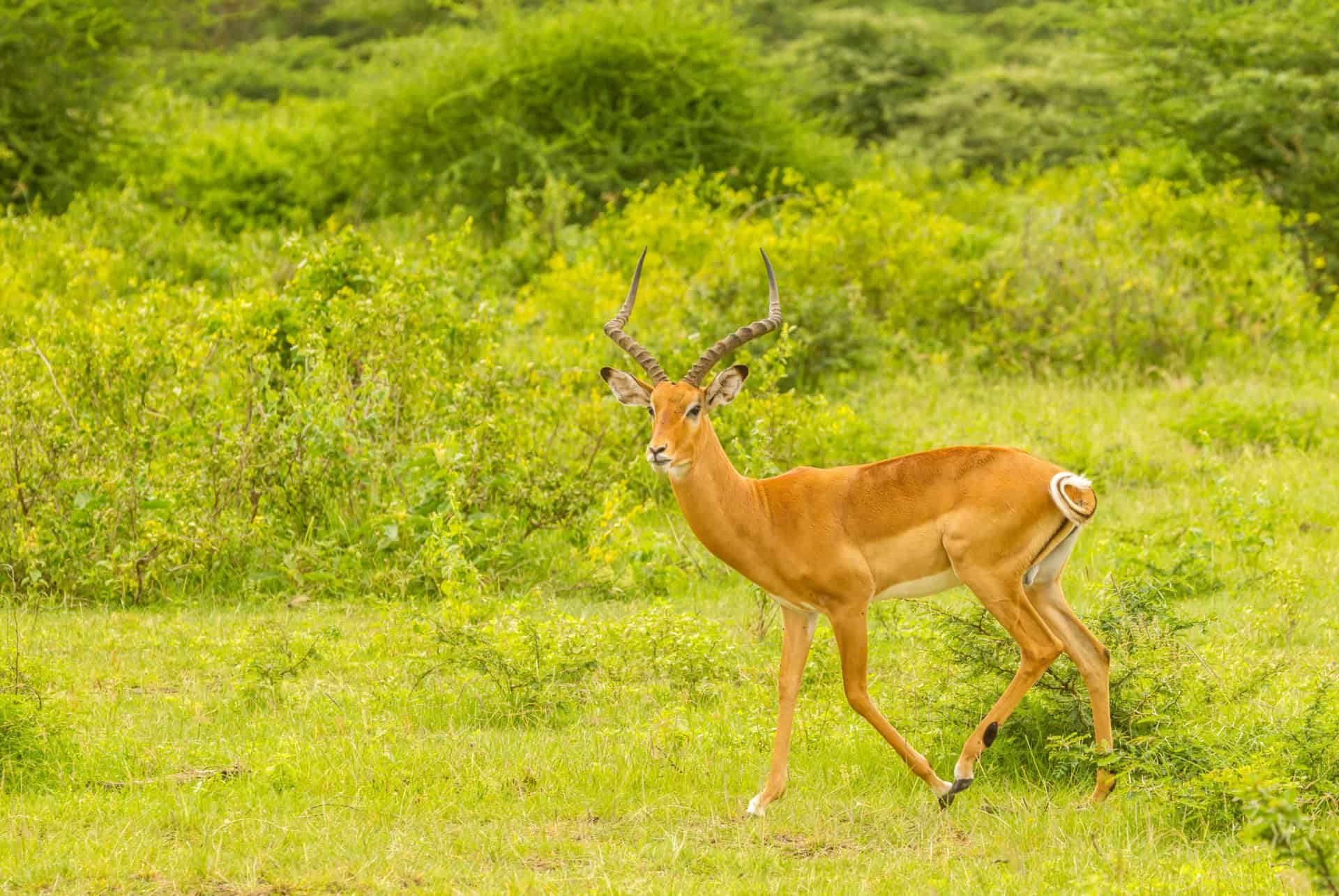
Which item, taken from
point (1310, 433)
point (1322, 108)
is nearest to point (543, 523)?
point (1310, 433)

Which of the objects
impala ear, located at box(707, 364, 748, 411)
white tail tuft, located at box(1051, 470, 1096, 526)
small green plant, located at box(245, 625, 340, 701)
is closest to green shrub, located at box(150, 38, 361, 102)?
small green plant, located at box(245, 625, 340, 701)

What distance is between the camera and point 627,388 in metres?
6.09

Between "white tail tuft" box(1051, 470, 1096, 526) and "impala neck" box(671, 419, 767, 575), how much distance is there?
99 cm

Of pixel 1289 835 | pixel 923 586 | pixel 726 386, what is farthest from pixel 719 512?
pixel 1289 835

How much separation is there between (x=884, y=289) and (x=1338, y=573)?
6.18 meters

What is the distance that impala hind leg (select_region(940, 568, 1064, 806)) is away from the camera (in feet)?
18.2

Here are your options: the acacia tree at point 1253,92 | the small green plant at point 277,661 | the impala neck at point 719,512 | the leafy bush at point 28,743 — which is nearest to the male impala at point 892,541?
the impala neck at point 719,512

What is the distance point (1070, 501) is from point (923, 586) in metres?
0.59

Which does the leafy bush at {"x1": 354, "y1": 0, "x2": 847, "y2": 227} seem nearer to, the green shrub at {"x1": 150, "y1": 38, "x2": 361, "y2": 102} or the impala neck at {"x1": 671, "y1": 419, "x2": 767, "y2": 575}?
the green shrub at {"x1": 150, "y1": 38, "x2": 361, "y2": 102}

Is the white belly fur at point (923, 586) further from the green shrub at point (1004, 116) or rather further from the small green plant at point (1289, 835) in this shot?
the green shrub at point (1004, 116)

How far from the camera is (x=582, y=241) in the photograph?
52.4 ft

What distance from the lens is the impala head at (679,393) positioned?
5.62 m

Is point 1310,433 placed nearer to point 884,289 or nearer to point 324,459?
point 884,289

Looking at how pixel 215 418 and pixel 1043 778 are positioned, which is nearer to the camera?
pixel 1043 778
